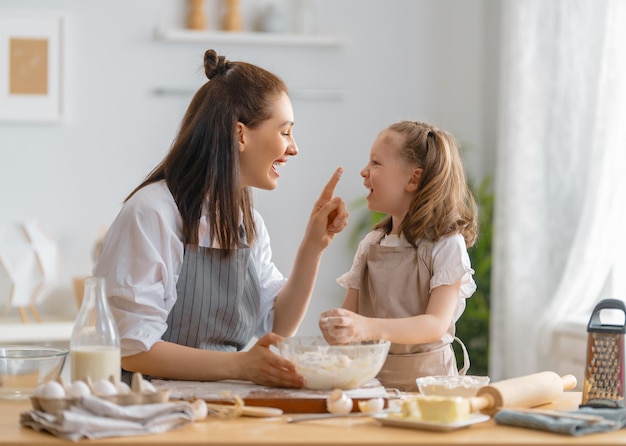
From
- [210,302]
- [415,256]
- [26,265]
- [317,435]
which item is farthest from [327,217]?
[26,265]

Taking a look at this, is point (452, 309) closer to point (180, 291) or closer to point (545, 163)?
point (180, 291)

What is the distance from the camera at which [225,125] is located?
2.15 metres

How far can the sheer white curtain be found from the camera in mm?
3801

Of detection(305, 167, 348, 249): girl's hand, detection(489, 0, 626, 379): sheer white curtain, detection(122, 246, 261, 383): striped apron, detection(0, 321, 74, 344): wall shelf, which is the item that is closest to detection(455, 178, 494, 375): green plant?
detection(489, 0, 626, 379): sheer white curtain

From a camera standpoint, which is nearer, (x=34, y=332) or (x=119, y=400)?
(x=119, y=400)

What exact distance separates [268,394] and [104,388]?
32 centimetres

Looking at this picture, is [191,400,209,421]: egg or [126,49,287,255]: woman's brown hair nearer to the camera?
[191,400,209,421]: egg

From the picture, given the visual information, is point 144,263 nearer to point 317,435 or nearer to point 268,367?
point 268,367

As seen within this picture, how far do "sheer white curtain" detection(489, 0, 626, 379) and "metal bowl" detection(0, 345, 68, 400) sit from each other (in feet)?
8.21

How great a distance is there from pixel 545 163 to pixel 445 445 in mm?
2882

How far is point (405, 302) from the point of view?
216 cm

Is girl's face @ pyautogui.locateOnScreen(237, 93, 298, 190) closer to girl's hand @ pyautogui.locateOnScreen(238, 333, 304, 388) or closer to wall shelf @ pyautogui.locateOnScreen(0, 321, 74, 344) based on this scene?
girl's hand @ pyautogui.locateOnScreen(238, 333, 304, 388)

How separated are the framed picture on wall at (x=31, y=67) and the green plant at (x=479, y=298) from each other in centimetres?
154

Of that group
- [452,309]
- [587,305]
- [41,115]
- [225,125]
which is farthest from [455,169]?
[41,115]
